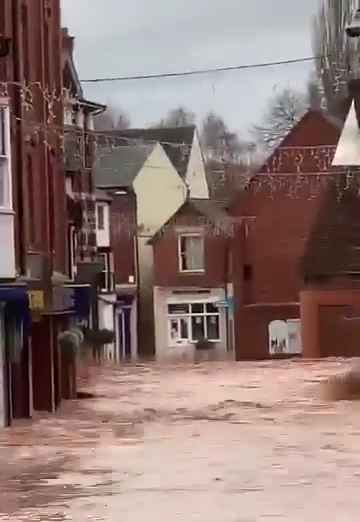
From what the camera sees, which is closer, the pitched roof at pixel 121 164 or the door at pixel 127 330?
the door at pixel 127 330

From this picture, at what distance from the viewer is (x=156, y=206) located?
68250 mm

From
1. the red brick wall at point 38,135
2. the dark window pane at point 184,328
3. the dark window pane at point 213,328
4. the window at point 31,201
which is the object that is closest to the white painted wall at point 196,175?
the dark window pane at point 184,328

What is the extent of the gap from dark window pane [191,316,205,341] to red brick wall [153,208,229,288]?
150cm

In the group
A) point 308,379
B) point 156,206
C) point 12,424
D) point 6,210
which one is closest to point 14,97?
point 6,210

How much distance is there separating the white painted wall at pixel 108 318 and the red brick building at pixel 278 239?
5521 mm

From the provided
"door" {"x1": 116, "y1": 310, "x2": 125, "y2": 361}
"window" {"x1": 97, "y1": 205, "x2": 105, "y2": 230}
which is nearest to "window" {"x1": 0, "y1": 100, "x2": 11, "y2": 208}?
"window" {"x1": 97, "y1": 205, "x2": 105, "y2": 230}

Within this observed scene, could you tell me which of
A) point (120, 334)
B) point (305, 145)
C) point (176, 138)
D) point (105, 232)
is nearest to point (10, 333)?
point (305, 145)

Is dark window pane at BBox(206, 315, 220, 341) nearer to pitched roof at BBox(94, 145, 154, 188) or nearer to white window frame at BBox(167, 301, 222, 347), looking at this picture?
white window frame at BBox(167, 301, 222, 347)

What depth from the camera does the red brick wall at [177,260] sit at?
60719 millimetres

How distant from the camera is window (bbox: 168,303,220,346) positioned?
2393 inches

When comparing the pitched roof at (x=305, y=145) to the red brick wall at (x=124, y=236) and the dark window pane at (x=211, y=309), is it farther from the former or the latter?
the red brick wall at (x=124, y=236)

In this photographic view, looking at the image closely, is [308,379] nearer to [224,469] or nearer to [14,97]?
[14,97]

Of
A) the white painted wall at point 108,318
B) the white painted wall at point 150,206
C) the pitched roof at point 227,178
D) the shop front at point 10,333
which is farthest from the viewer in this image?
the white painted wall at point 150,206

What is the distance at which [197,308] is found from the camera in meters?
61.1
